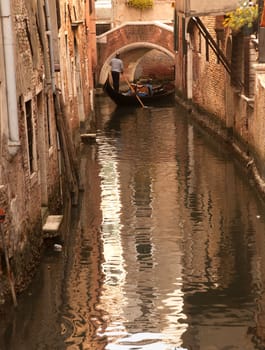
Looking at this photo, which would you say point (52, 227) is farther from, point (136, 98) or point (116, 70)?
point (116, 70)

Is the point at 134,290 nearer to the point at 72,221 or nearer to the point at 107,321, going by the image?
the point at 107,321

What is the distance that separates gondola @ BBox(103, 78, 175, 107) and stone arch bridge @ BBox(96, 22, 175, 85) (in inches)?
74.6

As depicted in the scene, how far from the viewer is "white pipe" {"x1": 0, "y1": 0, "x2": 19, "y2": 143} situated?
23.9ft

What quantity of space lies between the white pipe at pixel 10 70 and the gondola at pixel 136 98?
15989 millimetres

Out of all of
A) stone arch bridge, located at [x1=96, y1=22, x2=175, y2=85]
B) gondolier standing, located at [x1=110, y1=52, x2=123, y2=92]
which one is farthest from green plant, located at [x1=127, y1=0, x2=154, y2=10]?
gondolier standing, located at [x1=110, y1=52, x2=123, y2=92]

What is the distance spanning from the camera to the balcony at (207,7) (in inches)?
510

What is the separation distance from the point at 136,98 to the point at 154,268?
618 inches

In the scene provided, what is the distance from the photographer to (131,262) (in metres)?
8.77

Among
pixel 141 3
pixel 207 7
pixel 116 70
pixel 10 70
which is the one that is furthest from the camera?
pixel 141 3

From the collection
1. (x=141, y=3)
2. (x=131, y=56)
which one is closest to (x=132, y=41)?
(x=131, y=56)

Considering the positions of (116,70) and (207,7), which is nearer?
(207,7)

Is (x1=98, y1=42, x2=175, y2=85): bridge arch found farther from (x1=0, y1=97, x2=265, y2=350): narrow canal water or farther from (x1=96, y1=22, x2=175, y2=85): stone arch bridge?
(x1=0, y1=97, x2=265, y2=350): narrow canal water

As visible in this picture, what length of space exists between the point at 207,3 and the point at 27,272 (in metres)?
6.36

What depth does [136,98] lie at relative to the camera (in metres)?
24.0
